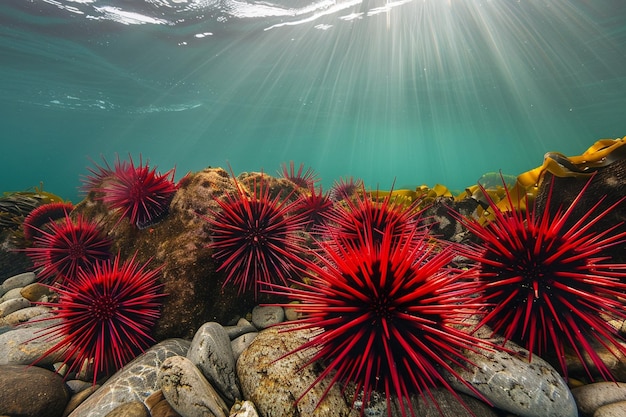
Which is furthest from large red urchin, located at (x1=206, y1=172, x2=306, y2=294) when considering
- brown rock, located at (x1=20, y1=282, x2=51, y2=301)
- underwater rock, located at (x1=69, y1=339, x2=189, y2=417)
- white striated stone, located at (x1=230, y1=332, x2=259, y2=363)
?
brown rock, located at (x1=20, y1=282, x2=51, y2=301)

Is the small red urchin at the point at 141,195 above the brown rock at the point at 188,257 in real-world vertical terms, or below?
above

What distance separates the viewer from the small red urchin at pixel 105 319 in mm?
2350

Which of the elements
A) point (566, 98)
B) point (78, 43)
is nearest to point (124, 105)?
point (78, 43)

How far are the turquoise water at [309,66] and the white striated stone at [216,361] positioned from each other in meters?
2.88

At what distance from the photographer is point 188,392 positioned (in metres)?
1.88

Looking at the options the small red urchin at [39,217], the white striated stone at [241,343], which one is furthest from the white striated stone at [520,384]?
the small red urchin at [39,217]

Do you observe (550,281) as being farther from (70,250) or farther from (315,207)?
(70,250)

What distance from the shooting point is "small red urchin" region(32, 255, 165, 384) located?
7.71ft

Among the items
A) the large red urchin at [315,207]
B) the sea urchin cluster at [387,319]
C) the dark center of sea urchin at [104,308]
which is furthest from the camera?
the large red urchin at [315,207]

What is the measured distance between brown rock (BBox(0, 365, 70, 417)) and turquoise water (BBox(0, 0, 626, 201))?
255cm

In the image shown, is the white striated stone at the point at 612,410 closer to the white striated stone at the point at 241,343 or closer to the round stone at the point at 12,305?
the white striated stone at the point at 241,343

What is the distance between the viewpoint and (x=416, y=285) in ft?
5.32

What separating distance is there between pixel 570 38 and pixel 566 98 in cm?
1953

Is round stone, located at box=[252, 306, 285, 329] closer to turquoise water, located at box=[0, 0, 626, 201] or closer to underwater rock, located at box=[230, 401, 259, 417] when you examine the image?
underwater rock, located at box=[230, 401, 259, 417]
